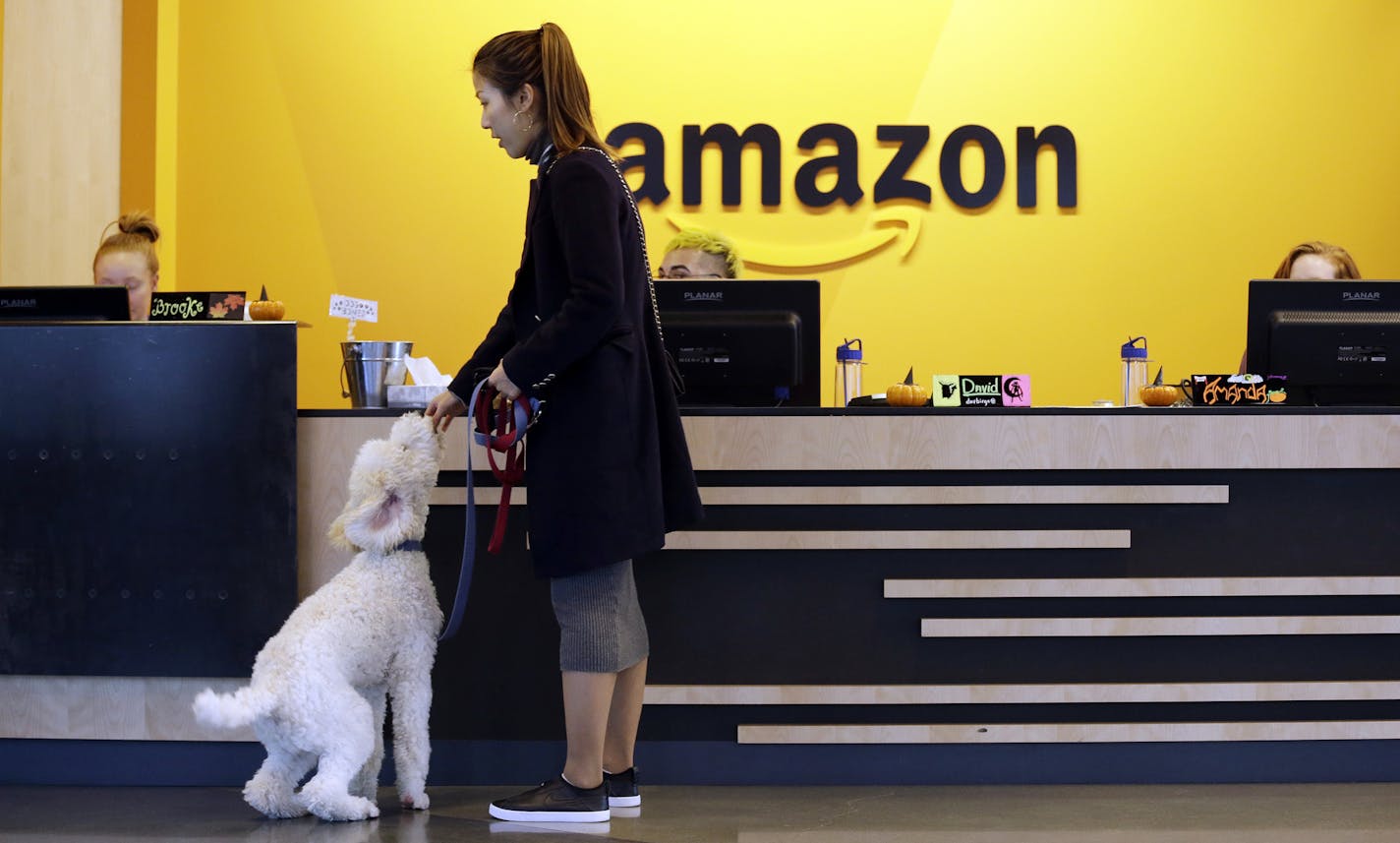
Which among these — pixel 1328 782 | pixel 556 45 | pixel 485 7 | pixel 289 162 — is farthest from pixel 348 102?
pixel 1328 782

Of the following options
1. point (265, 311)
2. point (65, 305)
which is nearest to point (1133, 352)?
point (265, 311)

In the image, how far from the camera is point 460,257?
5539 millimetres

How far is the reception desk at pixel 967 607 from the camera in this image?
3129 mm

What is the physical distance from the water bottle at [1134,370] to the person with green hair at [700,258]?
1.19m

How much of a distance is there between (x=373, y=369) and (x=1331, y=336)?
7.84 feet

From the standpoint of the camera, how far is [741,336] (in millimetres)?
3293

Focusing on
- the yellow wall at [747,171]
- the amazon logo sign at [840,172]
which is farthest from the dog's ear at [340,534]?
the amazon logo sign at [840,172]

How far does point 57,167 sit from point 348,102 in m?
1.16

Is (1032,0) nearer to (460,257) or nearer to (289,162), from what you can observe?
(460,257)

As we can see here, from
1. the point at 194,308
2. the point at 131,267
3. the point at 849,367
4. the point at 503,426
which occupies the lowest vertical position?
the point at 503,426

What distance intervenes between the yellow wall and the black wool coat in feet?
9.61

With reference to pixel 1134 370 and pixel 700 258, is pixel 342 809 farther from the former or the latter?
pixel 1134 370

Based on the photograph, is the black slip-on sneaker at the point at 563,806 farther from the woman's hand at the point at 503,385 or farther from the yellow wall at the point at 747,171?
the yellow wall at the point at 747,171

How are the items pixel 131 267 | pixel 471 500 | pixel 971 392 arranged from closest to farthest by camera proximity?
pixel 471 500
pixel 971 392
pixel 131 267
